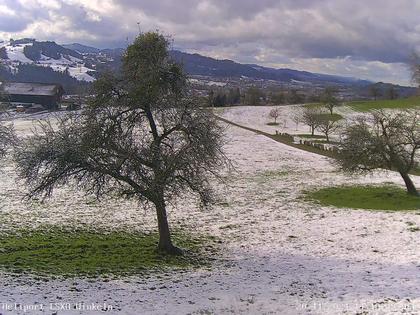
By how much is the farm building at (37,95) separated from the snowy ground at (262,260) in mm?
69577

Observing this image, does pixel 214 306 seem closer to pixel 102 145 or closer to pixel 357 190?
pixel 102 145

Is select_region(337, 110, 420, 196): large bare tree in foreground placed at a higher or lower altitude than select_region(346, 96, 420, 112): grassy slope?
lower

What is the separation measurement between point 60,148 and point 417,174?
36464mm

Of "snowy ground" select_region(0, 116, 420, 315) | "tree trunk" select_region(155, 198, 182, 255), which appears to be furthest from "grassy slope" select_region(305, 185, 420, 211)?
"tree trunk" select_region(155, 198, 182, 255)

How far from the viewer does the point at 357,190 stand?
32.8 metres

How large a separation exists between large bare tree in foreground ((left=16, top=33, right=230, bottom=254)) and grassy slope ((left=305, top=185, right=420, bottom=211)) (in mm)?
14906

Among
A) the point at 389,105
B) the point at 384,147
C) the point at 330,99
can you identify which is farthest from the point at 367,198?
the point at 389,105

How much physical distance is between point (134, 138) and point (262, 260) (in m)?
7.97

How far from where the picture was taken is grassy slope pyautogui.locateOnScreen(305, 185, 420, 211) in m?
28.0

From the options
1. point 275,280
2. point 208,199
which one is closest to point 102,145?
point 208,199

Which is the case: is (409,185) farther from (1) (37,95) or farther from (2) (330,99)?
(1) (37,95)

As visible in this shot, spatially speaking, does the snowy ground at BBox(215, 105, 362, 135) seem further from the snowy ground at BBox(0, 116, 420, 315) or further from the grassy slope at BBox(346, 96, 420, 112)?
the snowy ground at BBox(0, 116, 420, 315)

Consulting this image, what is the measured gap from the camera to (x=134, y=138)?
18078 mm

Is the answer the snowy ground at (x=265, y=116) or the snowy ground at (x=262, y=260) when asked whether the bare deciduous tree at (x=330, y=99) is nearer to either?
the snowy ground at (x=265, y=116)
